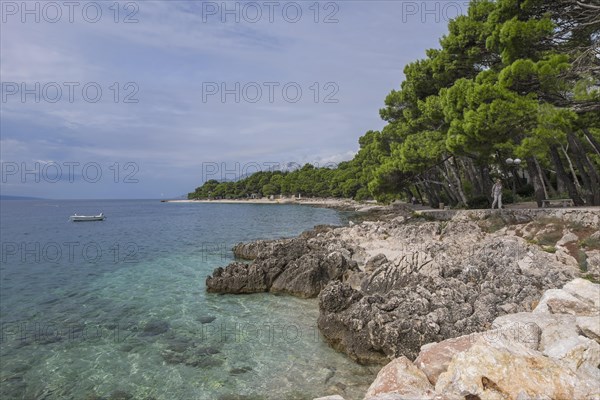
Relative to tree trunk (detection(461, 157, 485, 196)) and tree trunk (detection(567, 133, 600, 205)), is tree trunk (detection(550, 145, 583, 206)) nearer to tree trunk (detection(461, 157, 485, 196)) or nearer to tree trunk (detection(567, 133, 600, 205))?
tree trunk (detection(567, 133, 600, 205))

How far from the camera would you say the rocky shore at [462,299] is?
603 centimetres

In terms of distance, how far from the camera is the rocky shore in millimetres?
6027

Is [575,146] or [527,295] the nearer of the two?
[527,295]

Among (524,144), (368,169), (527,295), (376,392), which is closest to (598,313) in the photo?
(527,295)

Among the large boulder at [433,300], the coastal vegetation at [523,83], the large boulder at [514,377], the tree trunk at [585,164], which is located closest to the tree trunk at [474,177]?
the coastal vegetation at [523,83]

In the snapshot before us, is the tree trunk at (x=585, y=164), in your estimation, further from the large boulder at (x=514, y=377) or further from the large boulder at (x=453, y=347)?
the large boulder at (x=514, y=377)

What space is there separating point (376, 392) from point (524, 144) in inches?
671

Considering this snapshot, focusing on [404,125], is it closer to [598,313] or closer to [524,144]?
[524,144]

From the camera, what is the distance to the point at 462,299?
11.8 metres

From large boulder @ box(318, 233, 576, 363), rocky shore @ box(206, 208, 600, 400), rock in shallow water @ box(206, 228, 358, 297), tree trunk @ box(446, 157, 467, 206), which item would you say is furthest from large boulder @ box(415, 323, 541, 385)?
tree trunk @ box(446, 157, 467, 206)

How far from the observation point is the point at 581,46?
1959cm

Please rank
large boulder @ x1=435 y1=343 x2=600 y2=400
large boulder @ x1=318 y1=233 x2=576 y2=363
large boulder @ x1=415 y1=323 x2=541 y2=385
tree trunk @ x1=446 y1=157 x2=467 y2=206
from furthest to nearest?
tree trunk @ x1=446 y1=157 x2=467 y2=206
large boulder @ x1=318 y1=233 x2=576 y2=363
large boulder @ x1=415 y1=323 x2=541 y2=385
large boulder @ x1=435 y1=343 x2=600 y2=400

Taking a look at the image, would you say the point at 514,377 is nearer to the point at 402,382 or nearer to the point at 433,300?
the point at 402,382

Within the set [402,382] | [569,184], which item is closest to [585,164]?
[569,184]
